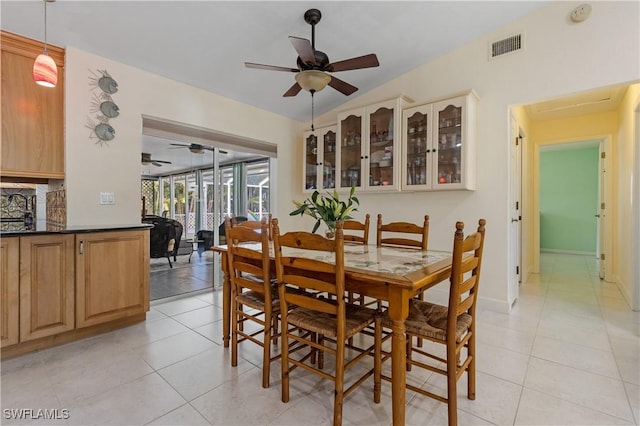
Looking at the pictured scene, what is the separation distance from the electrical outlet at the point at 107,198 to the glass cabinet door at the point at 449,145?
325 centimetres

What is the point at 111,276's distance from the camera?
2.55 m

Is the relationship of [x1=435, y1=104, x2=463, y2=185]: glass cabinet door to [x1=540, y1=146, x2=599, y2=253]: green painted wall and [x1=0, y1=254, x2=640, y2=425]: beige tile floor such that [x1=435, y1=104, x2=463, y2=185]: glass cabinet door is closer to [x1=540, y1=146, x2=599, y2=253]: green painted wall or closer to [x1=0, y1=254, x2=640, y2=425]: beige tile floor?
[x1=0, y1=254, x2=640, y2=425]: beige tile floor

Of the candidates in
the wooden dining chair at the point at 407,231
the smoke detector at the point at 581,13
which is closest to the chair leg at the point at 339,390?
the wooden dining chair at the point at 407,231

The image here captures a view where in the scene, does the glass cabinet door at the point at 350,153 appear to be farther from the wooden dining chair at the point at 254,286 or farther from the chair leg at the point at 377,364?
the chair leg at the point at 377,364

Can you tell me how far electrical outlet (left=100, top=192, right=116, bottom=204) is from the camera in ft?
9.16

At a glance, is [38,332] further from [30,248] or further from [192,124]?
[192,124]

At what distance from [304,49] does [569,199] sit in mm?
7522

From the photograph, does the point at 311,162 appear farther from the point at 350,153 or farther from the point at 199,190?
the point at 199,190

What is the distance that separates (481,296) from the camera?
3264 millimetres

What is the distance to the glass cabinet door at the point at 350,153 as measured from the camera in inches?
153

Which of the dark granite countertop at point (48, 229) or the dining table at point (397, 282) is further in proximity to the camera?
the dark granite countertop at point (48, 229)

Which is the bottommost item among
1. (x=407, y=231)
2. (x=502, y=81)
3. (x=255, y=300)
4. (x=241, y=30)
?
(x=255, y=300)

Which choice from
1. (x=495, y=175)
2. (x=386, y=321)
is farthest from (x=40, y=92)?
(x=495, y=175)

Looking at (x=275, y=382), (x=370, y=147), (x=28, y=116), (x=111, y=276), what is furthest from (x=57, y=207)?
(x=370, y=147)
